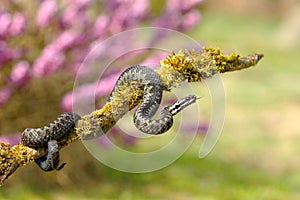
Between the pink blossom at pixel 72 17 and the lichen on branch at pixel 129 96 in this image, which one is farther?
the pink blossom at pixel 72 17

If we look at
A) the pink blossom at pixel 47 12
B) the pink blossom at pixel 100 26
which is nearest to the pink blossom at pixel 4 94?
the pink blossom at pixel 47 12

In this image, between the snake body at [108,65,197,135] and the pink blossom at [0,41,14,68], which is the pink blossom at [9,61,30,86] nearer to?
the pink blossom at [0,41,14,68]

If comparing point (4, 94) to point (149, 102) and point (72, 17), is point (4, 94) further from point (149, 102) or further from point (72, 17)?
point (149, 102)

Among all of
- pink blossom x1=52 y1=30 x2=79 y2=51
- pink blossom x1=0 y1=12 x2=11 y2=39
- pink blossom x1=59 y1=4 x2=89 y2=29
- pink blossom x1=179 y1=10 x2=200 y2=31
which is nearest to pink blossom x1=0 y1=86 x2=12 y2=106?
pink blossom x1=0 y1=12 x2=11 y2=39

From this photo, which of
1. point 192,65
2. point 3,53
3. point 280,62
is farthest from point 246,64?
point 280,62

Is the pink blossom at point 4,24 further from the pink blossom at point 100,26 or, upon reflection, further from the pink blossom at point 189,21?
the pink blossom at point 189,21

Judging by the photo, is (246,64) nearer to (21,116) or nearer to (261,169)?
(21,116)
